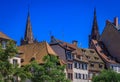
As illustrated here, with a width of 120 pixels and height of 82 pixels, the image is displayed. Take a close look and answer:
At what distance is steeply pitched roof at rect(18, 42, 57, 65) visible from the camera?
90.6 metres

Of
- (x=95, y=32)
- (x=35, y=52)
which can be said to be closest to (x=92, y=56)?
(x=35, y=52)

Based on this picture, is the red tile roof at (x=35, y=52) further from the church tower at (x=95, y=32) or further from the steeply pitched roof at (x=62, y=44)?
the church tower at (x=95, y=32)

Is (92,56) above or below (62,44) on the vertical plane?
below

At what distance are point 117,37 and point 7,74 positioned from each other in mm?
59347

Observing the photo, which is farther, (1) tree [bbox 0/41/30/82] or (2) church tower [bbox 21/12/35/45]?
(2) church tower [bbox 21/12/35/45]

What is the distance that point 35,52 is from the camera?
92812 mm

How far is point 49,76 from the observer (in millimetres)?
79062

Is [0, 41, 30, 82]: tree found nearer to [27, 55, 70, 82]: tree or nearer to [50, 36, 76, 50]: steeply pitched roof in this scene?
[27, 55, 70, 82]: tree

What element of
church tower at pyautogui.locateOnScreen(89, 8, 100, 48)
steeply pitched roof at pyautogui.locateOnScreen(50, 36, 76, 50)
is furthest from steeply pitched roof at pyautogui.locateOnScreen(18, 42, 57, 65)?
church tower at pyautogui.locateOnScreen(89, 8, 100, 48)

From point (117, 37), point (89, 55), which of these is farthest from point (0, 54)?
point (117, 37)

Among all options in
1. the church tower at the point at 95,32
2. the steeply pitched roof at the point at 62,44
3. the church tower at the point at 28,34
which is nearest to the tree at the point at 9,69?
the steeply pitched roof at the point at 62,44

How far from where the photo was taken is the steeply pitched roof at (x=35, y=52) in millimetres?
90625

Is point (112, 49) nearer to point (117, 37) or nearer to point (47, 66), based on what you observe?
point (117, 37)

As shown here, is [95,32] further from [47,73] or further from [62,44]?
[47,73]
